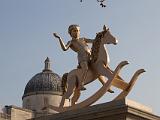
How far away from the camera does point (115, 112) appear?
41.7ft

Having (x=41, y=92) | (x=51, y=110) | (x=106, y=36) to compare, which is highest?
(x=41, y=92)

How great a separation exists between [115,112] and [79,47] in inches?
119

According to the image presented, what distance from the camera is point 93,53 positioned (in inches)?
581

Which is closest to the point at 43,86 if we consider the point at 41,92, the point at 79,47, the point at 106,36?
the point at 41,92

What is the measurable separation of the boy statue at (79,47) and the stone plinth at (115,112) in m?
1.53

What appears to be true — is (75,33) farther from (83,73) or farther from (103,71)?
(103,71)

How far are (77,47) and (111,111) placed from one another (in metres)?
2.98

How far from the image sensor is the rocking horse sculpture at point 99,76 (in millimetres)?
14211

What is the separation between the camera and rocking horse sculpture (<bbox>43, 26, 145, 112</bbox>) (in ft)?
46.6

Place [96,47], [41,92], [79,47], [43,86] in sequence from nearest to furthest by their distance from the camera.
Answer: [96,47]
[79,47]
[41,92]
[43,86]

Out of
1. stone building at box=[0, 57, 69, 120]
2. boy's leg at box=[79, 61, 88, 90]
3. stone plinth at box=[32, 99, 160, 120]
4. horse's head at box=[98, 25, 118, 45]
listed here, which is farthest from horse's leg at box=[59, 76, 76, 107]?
stone building at box=[0, 57, 69, 120]

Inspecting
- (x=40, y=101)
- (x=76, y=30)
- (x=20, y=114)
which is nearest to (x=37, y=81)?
(x=40, y=101)

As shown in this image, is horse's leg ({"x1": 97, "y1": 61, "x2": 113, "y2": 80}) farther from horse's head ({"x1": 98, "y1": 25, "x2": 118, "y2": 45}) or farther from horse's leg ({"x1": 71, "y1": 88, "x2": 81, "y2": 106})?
horse's leg ({"x1": 71, "y1": 88, "x2": 81, "y2": 106})

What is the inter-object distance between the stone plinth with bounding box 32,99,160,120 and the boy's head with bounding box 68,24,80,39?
2.66 metres
